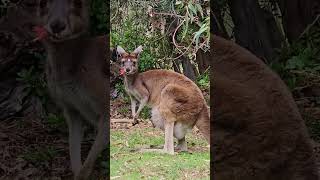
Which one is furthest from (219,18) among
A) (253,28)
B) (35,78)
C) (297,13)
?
(35,78)

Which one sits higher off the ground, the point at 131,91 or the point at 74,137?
the point at 131,91

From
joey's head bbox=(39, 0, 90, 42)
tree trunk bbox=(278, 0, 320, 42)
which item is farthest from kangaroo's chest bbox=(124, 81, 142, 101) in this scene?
tree trunk bbox=(278, 0, 320, 42)

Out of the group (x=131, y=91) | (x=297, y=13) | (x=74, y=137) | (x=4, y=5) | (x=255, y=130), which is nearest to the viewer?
(x=255, y=130)

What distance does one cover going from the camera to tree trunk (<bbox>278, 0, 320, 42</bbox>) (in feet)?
17.4

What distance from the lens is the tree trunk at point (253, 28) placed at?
15.6 ft

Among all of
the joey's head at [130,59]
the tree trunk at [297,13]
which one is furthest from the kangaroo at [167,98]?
the tree trunk at [297,13]

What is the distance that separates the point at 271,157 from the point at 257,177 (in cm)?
11

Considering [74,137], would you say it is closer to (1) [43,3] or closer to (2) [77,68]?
(2) [77,68]

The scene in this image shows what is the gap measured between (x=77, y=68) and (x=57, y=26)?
28 cm

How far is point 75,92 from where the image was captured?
3.47 m

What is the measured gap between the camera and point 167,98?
329 cm

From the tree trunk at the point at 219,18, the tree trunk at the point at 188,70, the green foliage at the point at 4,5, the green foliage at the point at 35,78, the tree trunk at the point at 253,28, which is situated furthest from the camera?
the tree trunk at the point at 253,28

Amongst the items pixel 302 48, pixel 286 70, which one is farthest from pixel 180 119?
pixel 302 48

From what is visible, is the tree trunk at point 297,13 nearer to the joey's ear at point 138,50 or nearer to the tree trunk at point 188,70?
the tree trunk at point 188,70
